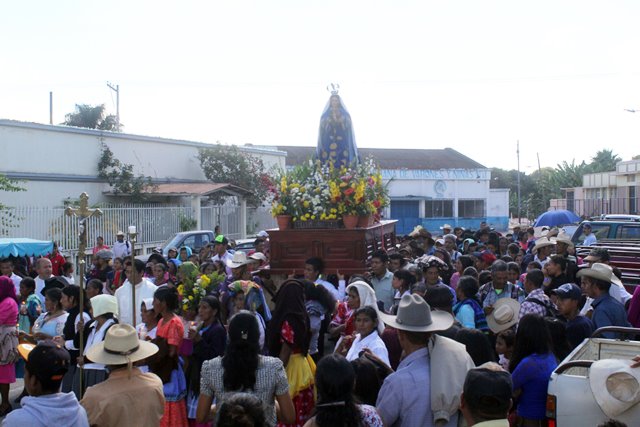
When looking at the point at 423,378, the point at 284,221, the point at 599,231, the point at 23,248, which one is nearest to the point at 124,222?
the point at 23,248

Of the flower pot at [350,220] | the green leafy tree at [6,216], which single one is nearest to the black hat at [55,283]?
the flower pot at [350,220]

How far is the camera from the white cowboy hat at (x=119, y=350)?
449 centimetres

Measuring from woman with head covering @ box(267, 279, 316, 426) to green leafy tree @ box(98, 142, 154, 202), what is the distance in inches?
847

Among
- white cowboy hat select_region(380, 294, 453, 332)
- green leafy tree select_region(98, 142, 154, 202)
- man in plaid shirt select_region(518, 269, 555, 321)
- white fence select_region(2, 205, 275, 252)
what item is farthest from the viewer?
green leafy tree select_region(98, 142, 154, 202)

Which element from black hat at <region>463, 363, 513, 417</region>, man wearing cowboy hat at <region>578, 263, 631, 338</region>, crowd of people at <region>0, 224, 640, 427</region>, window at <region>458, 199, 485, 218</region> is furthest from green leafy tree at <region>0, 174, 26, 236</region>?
window at <region>458, 199, 485, 218</region>

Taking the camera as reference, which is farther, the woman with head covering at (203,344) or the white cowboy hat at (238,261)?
the white cowboy hat at (238,261)

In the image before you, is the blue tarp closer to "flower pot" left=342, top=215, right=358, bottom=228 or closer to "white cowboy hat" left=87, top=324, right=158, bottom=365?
"flower pot" left=342, top=215, right=358, bottom=228

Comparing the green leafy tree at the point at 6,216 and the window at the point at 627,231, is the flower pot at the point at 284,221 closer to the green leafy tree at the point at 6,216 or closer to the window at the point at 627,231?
the window at the point at 627,231

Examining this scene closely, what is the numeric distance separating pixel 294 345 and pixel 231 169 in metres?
26.7

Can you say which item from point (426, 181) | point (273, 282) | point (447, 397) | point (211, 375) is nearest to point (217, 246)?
point (273, 282)

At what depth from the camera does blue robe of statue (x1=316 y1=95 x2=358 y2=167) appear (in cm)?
1171

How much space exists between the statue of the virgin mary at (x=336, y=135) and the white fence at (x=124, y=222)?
11430 millimetres

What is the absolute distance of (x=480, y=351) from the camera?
4.99 metres

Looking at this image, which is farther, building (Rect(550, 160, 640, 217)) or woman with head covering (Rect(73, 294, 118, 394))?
building (Rect(550, 160, 640, 217))
